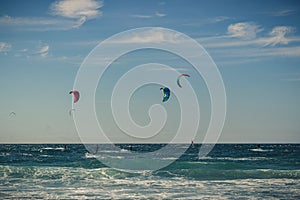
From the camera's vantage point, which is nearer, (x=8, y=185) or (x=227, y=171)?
(x=8, y=185)

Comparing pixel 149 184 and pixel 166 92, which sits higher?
pixel 166 92

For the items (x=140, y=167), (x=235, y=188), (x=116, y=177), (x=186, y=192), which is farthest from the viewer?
(x=140, y=167)

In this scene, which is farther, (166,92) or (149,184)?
(166,92)

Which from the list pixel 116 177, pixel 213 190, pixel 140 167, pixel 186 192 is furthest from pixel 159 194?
pixel 140 167

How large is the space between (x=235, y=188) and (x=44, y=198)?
31.7 ft

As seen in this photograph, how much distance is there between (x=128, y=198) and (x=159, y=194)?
169 centimetres

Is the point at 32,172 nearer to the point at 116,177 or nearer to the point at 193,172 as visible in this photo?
the point at 116,177

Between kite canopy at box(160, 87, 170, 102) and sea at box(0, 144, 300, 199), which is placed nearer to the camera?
sea at box(0, 144, 300, 199)

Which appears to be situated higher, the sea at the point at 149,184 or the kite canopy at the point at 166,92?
the kite canopy at the point at 166,92

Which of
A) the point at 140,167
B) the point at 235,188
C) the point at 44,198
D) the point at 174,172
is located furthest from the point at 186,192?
the point at 140,167

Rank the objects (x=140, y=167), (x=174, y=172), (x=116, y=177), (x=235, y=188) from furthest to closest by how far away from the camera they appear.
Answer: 1. (x=140, y=167)
2. (x=174, y=172)
3. (x=116, y=177)
4. (x=235, y=188)

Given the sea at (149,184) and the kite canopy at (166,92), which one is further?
the kite canopy at (166,92)

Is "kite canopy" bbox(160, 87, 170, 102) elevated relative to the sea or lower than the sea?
elevated

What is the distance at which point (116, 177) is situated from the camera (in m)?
26.9
